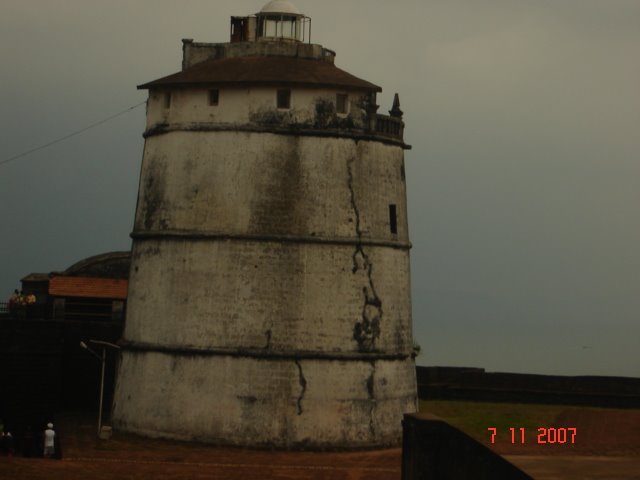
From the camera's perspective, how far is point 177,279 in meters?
29.8

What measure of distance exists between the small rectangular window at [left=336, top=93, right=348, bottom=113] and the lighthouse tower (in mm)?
31

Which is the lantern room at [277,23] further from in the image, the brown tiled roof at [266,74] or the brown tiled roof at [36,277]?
the brown tiled roof at [36,277]

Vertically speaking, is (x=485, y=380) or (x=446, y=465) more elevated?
(x=485, y=380)

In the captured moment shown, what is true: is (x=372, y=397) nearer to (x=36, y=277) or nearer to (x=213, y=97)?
(x=213, y=97)

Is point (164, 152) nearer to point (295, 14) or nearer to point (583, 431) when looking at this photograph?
point (295, 14)

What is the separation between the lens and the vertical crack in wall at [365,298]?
29672 mm

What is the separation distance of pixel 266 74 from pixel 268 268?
4249 mm

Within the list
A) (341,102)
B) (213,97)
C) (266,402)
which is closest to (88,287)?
(213,97)

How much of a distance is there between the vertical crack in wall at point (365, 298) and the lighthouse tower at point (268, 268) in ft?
0.10

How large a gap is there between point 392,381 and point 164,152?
7150mm

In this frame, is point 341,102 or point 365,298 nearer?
point 365,298

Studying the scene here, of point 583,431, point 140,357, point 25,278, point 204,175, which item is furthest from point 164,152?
point 583,431

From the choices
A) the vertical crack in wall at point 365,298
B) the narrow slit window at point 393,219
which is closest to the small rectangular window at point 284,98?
the vertical crack in wall at point 365,298

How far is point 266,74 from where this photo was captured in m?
29.8
